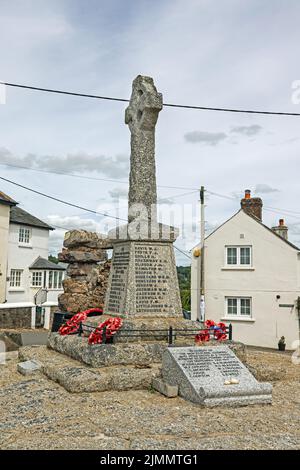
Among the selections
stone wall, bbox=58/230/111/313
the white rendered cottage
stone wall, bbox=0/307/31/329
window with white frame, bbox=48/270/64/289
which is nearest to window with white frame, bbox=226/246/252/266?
the white rendered cottage

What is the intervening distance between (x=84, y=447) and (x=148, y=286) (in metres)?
4.79

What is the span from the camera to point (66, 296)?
16.1 m

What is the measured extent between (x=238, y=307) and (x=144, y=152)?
1476 centimetres

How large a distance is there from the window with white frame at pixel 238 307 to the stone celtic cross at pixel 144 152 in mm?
14266

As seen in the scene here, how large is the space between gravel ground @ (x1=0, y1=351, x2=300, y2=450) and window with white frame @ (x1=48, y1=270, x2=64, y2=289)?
78.4 feet

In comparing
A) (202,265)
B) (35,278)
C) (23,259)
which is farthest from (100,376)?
(35,278)

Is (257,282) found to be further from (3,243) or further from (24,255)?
(24,255)

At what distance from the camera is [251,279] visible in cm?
2172

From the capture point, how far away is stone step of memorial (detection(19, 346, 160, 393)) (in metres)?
6.08

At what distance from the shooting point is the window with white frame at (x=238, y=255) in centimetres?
2223

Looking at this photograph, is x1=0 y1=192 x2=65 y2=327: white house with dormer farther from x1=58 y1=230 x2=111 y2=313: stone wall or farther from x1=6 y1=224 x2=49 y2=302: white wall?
x1=58 y1=230 x2=111 y2=313: stone wall

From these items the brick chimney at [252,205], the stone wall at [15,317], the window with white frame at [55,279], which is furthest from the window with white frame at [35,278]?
the brick chimney at [252,205]

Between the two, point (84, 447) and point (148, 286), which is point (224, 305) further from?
point (84, 447)
